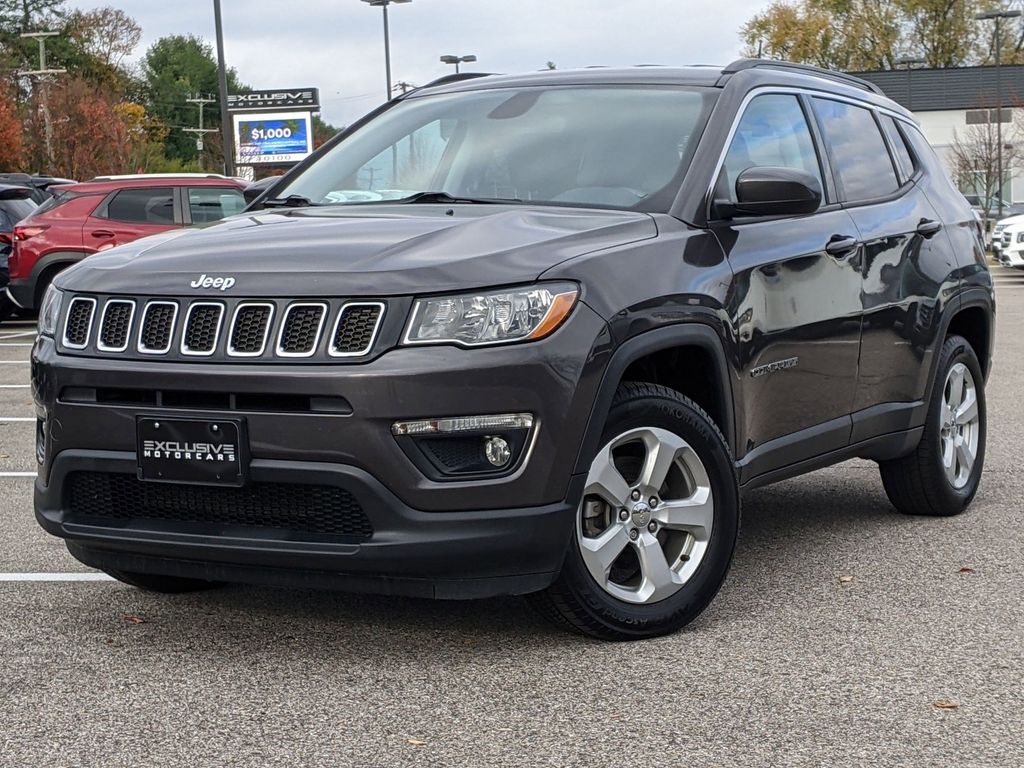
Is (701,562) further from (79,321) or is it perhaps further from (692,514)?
(79,321)

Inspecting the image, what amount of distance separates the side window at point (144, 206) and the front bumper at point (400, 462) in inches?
572

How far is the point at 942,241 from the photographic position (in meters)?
6.57

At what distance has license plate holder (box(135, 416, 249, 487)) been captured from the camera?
163 inches

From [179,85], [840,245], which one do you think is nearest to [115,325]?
[840,245]

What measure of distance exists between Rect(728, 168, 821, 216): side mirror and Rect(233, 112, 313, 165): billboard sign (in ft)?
142

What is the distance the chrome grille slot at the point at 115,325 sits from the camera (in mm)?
4387

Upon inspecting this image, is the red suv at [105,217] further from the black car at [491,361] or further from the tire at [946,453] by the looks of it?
the black car at [491,361]

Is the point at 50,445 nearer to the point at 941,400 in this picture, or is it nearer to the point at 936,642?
the point at 936,642

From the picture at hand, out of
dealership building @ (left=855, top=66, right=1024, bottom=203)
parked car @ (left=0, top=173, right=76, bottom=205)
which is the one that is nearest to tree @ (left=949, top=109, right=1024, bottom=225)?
dealership building @ (left=855, top=66, right=1024, bottom=203)

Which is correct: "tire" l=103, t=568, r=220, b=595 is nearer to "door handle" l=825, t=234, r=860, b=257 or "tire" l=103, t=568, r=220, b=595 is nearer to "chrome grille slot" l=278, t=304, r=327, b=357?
"chrome grille slot" l=278, t=304, r=327, b=357

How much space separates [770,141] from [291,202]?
172cm

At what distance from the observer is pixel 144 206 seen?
727 inches

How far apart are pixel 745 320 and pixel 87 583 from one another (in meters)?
2.47

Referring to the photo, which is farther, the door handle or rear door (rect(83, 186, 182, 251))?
rear door (rect(83, 186, 182, 251))
